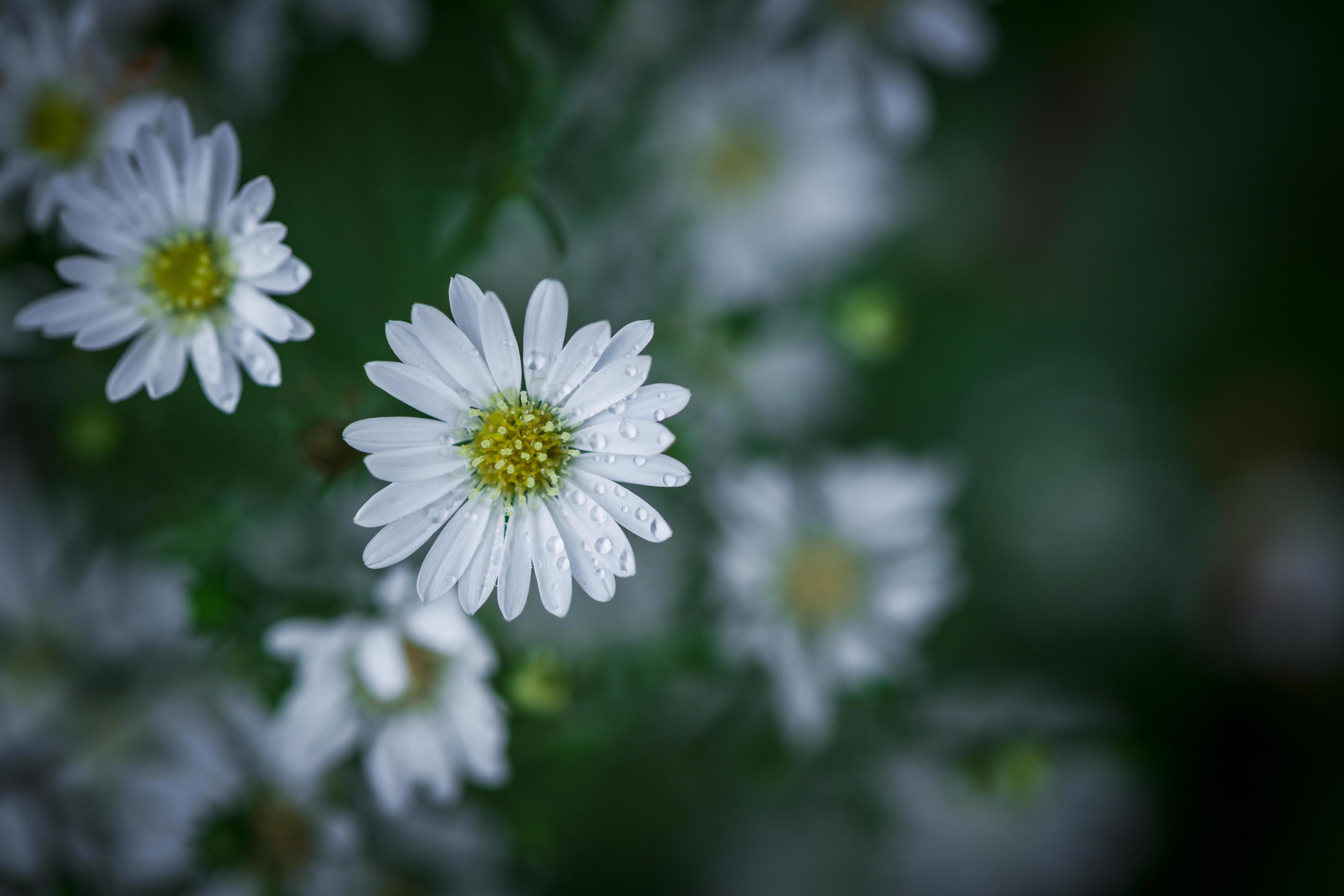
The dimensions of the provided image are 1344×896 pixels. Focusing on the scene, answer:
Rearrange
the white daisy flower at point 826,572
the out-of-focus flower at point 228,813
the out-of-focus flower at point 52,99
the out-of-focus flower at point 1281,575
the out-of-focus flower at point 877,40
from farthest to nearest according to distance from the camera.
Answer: the out-of-focus flower at point 1281,575
the out-of-focus flower at point 877,40
the white daisy flower at point 826,572
the out-of-focus flower at point 228,813
the out-of-focus flower at point 52,99

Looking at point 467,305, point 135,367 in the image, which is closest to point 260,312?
point 135,367

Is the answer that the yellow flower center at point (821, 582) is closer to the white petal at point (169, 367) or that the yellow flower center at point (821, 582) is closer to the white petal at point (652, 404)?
the white petal at point (652, 404)

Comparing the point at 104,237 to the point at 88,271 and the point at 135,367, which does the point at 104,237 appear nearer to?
the point at 88,271

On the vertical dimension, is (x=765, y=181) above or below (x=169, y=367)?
above

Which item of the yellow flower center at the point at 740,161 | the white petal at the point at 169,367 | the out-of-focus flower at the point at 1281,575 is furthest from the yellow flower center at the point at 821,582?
the out-of-focus flower at the point at 1281,575

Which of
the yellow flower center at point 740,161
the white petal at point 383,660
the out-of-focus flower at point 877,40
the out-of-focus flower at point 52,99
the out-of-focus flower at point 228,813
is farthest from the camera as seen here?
the yellow flower center at point 740,161
